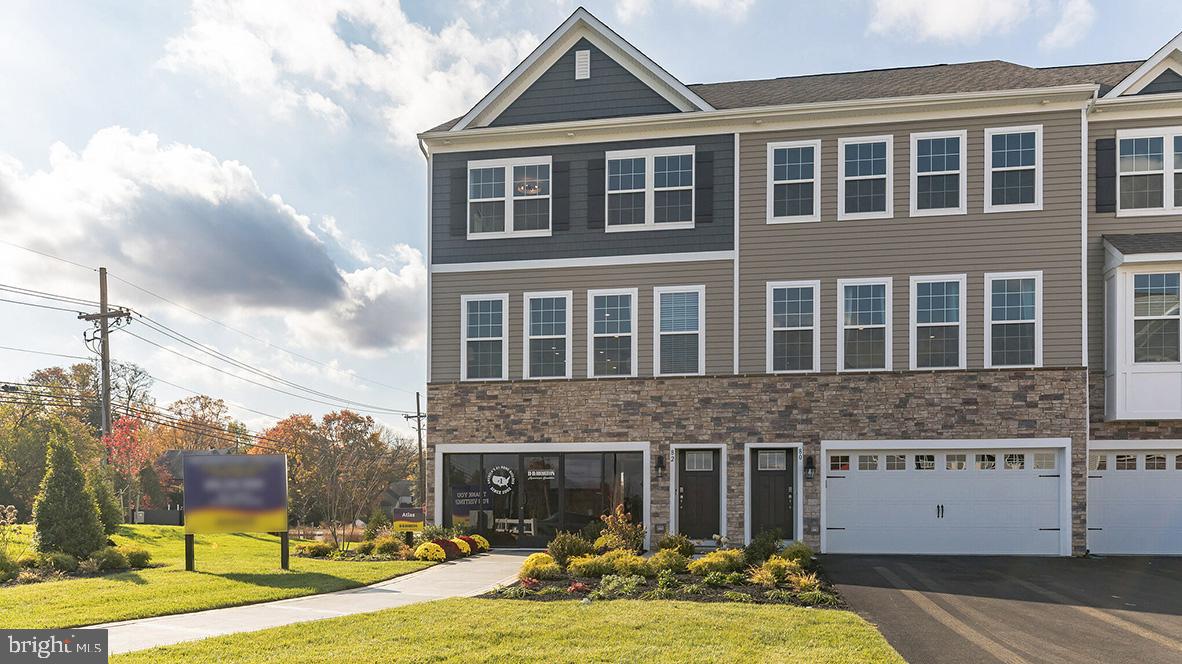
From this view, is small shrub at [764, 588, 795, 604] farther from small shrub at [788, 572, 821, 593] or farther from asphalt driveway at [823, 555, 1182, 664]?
asphalt driveway at [823, 555, 1182, 664]

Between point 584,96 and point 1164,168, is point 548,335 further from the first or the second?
point 1164,168

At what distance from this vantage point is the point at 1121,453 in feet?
54.6

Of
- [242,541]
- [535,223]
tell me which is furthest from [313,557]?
[535,223]

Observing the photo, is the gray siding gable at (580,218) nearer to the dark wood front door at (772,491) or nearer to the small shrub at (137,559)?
the dark wood front door at (772,491)

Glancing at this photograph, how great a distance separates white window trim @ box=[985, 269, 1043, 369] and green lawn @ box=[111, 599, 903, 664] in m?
9.21

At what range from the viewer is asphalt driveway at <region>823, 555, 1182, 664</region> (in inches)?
332

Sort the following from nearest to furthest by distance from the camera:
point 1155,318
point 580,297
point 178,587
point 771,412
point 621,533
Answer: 1. point 178,587
2. point 621,533
3. point 1155,318
4. point 771,412
5. point 580,297

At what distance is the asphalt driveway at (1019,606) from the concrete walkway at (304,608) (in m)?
6.07

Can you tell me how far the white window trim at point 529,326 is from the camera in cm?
1791

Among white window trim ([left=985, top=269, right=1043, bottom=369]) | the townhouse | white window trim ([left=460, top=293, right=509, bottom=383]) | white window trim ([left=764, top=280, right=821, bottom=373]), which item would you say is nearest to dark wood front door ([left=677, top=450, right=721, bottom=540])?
the townhouse

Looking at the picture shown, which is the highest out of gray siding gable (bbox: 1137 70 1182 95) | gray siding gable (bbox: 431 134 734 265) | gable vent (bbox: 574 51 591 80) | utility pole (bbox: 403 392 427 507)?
gable vent (bbox: 574 51 591 80)

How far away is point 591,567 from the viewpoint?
12.4 m

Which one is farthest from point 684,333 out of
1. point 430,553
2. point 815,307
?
point 430,553

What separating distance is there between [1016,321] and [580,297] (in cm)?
947
